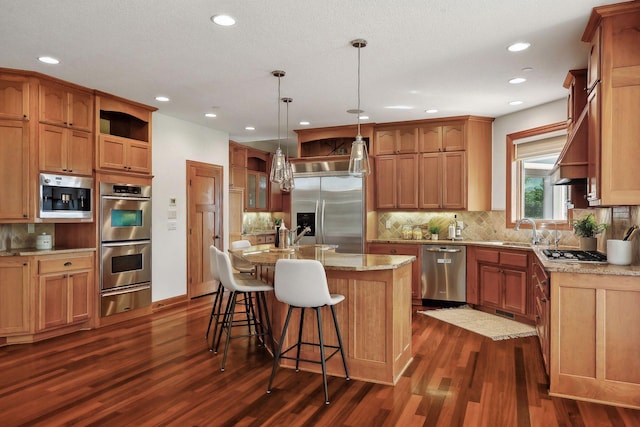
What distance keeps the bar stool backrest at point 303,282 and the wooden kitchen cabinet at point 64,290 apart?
2765 millimetres

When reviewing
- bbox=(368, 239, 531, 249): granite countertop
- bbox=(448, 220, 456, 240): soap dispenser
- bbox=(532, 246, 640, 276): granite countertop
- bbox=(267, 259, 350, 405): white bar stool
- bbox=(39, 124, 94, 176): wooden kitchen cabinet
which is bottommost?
bbox=(267, 259, 350, 405): white bar stool

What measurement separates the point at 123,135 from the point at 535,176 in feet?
18.2

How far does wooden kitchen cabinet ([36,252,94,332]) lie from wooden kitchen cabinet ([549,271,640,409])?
4.57 metres

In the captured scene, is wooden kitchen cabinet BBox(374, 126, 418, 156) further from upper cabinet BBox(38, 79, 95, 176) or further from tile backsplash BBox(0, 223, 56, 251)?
tile backsplash BBox(0, 223, 56, 251)

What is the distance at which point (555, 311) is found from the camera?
3.00m

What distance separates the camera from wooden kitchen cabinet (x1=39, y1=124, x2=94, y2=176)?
4.43 meters

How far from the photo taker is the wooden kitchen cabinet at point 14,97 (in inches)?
167

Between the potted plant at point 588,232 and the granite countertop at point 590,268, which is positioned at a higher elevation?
the potted plant at point 588,232

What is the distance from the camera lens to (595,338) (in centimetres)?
290

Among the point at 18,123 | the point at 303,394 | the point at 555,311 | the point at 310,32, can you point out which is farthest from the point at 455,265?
the point at 18,123

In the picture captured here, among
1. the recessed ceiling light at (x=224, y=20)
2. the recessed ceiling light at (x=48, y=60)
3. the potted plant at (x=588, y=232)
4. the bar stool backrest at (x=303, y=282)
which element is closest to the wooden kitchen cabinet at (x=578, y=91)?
the potted plant at (x=588, y=232)

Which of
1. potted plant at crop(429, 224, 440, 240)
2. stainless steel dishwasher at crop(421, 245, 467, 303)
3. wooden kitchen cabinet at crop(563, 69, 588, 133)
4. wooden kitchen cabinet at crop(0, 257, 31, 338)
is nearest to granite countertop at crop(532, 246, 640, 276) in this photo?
wooden kitchen cabinet at crop(563, 69, 588, 133)

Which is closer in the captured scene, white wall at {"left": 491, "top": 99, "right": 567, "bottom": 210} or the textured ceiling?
the textured ceiling

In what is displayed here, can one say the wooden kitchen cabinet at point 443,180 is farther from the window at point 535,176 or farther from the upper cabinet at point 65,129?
the upper cabinet at point 65,129
